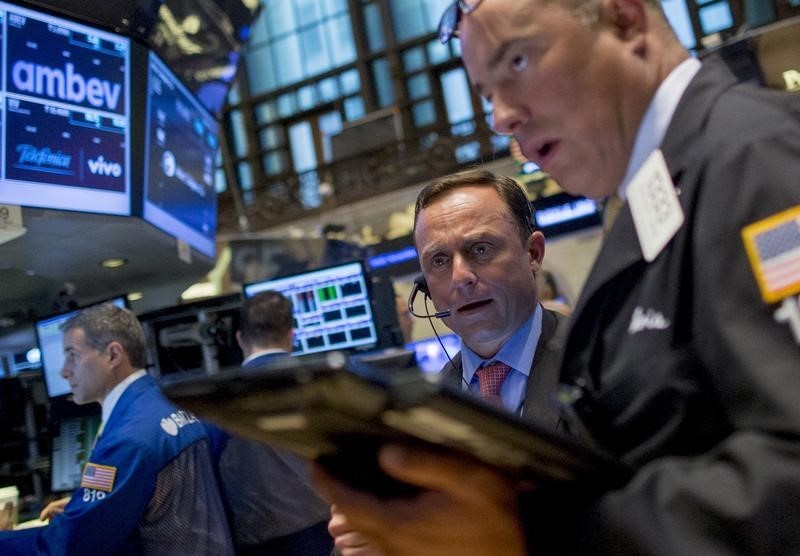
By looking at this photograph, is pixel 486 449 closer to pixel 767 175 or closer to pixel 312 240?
pixel 767 175

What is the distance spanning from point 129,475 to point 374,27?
11479mm

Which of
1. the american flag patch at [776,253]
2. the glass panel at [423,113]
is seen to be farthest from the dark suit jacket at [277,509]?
the glass panel at [423,113]

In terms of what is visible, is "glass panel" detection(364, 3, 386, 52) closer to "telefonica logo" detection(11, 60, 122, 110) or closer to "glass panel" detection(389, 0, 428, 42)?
"glass panel" detection(389, 0, 428, 42)

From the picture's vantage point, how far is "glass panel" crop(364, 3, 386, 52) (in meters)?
12.8

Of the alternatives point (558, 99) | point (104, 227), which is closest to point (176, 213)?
point (104, 227)

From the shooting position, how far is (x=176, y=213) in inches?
125

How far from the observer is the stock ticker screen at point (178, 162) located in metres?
2.90

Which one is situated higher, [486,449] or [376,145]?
[376,145]

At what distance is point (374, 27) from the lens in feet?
42.1

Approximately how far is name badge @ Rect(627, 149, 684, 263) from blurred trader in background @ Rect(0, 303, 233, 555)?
1998mm

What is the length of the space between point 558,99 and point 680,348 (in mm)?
328

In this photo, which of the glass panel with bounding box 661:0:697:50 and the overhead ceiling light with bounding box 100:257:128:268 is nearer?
the overhead ceiling light with bounding box 100:257:128:268

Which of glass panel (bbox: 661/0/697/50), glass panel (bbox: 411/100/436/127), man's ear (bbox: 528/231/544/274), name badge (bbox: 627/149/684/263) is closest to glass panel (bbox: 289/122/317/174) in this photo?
glass panel (bbox: 411/100/436/127)

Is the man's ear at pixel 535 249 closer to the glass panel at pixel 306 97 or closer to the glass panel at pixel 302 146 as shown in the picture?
the glass panel at pixel 302 146
